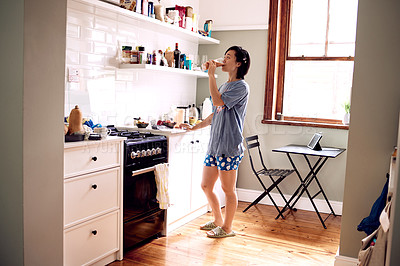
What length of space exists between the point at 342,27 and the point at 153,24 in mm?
2159

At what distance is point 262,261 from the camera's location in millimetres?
3285

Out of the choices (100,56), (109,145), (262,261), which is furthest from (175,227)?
(100,56)

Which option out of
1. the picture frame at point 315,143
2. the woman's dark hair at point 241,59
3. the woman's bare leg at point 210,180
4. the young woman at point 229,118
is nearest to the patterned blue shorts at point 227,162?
the young woman at point 229,118

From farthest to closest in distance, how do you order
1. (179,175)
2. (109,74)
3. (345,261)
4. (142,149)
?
(179,175), (109,74), (142,149), (345,261)

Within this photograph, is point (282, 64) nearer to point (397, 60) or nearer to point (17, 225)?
point (397, 60)

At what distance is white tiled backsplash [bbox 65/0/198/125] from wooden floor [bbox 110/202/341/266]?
1224 mm

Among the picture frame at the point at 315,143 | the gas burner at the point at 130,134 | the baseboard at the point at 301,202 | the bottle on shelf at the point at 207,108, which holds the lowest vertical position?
the baseboard at the point at 301,202

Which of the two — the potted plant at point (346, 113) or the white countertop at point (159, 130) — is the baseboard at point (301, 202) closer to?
the potted plant at point (346, 113)

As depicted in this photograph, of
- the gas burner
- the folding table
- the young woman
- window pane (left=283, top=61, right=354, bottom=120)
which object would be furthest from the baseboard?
the gas burner

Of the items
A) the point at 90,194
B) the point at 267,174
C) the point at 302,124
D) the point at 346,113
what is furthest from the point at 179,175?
the point at 346,113

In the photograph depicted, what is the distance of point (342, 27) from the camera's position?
4.73 m

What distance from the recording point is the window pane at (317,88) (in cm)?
476

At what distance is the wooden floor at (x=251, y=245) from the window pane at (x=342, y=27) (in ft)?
6.32

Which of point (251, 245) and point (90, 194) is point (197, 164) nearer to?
point (251, 245)
